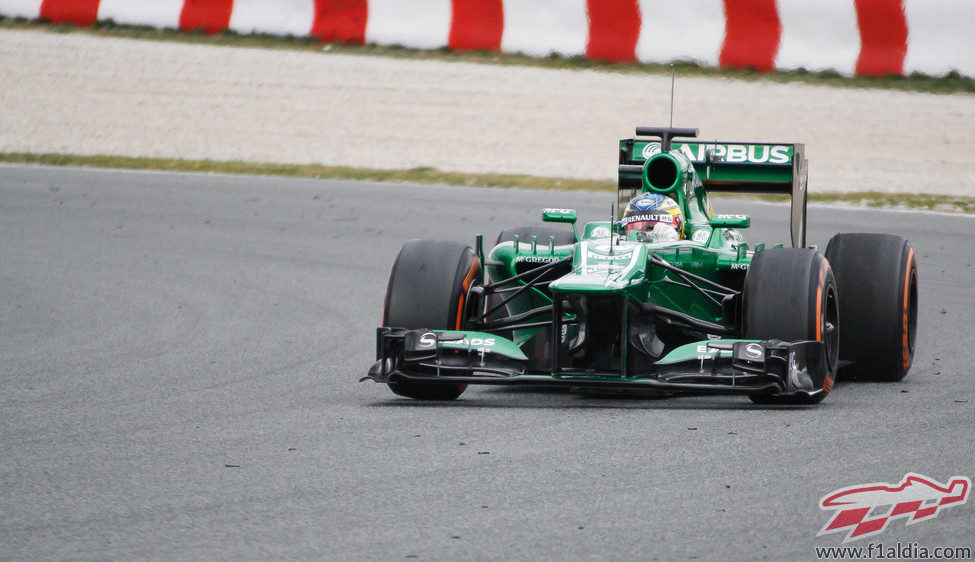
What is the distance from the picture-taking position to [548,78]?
20.7 meters

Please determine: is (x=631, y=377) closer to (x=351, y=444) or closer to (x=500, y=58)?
(x=351, y=444)

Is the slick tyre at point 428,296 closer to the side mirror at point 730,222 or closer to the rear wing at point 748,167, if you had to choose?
the side mirror at point 730,222

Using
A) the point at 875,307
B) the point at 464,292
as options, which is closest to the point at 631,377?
the point at 464,292

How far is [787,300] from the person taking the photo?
703 cm

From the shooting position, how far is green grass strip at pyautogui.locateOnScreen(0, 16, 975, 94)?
19.5m

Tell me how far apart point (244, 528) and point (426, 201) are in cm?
1121

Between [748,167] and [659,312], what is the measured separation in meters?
2.33

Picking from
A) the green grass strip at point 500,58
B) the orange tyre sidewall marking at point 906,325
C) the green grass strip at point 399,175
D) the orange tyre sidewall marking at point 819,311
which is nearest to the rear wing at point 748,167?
the orange tyre sidewall marking at point 906,325

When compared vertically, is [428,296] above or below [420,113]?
below

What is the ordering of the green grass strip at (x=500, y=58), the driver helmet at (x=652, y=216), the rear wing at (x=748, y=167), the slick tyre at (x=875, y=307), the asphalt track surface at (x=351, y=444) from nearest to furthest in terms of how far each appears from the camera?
the asphalt track surface at (x=351, y=444)
the slick tyre at (x=875, y=307)
the driver helmet at (x=652, y=216)
the rear wing at (x=748, y=167)
the green grass strip at (x=500, y=58)

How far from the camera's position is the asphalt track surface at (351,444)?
4609 millimetres

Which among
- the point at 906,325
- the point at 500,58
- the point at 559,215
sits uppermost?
the point at 500,58

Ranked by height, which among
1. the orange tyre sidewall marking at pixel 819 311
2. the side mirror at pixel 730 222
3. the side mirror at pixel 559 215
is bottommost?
the orange tyre sidewall marking at pixel 819 311

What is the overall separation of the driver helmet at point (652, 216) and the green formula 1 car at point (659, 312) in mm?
60
